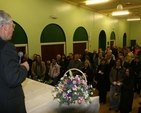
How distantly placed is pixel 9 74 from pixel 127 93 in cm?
342

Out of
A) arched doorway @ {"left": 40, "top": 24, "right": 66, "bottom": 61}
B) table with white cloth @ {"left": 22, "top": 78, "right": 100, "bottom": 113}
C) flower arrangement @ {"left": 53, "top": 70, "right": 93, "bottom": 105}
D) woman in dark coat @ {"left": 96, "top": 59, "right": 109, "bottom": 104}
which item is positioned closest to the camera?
flower arrangement @ {"left": 53, "top": 70, "right": 93, "bottom": 105}

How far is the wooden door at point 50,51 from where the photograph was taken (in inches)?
251

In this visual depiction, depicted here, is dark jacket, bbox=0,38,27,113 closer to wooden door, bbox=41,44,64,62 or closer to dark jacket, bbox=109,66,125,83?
dark jacket, bbox=109,66,125,83

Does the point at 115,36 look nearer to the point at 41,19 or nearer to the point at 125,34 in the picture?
the point at 125,34

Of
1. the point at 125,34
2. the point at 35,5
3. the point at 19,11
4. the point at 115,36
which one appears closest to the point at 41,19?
the point at 35,5

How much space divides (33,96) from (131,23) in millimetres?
16836

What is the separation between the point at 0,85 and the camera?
46.4 inches

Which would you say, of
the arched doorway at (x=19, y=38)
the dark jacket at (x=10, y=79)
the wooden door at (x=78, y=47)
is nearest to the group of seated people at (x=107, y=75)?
the arched doorway at (x=19, y=38)

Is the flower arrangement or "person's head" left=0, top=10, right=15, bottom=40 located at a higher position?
"person's head" left=0, top=10, right=15, bottom=40

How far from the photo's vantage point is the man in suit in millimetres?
1114

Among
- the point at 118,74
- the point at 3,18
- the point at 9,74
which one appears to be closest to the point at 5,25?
the point at 3,18

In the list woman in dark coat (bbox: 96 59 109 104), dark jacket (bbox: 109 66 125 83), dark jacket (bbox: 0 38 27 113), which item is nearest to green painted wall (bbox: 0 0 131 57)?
woman in dark coat (bbox: 96 59 109 104)

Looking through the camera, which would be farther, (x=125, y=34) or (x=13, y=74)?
(x=125, y=34)

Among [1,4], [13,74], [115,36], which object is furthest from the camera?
[115,36]
